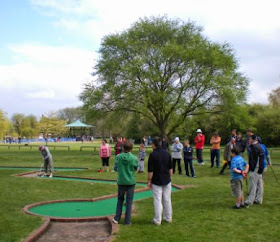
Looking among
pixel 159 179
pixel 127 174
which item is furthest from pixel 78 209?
pixel 159 179

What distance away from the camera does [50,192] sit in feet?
36.3

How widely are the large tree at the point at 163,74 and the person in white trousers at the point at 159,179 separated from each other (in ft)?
80.6

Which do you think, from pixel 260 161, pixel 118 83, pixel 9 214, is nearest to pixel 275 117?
pixel 118 83

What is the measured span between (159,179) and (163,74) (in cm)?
2715

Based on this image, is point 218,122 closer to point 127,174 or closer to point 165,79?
point 165,79

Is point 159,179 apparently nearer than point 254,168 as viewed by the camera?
Yes

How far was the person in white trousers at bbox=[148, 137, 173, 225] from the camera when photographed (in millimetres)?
6809

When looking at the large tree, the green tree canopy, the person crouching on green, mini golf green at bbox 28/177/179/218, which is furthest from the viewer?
the green tree canopy

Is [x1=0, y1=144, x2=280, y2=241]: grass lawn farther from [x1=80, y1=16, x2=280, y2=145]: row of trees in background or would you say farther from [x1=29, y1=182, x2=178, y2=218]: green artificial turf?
[x1=80, y1=16, x2=280, y2=145]: row of trees in background

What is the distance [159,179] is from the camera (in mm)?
6832

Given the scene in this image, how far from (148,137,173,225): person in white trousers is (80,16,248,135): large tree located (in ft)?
80.6

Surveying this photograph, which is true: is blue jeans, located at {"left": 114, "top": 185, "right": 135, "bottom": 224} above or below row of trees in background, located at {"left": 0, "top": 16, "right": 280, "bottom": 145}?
below

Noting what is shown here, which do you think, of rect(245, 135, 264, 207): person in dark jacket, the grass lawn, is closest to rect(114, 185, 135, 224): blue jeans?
the grass lawn

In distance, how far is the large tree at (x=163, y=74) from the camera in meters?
31.5
